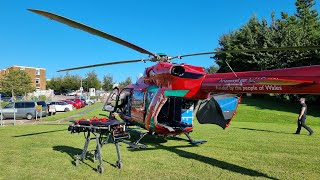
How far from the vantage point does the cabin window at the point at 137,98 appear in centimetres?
1040

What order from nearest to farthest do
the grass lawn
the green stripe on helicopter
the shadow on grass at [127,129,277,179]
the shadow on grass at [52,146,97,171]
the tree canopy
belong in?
the grass lawn
the shadow on grass at [127,129,277,179]
the green stripe on helicopter
the shadow on grass at [52,146,97,171]
the tree canopy

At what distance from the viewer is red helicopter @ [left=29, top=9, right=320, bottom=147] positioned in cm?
629

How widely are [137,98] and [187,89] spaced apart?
2477mm

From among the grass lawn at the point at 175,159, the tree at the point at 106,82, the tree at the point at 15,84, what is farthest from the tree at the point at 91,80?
the grass lawn at the point at 175,159

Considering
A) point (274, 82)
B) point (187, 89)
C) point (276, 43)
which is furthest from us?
point (276, 43)

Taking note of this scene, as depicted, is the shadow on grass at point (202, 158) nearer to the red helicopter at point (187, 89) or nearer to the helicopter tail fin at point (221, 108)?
the red helicopter at point (187, 89)

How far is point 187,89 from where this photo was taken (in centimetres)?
877

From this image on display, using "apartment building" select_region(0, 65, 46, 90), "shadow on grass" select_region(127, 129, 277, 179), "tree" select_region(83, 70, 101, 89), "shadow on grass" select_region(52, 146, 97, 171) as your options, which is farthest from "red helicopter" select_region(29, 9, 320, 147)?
"apartment building" select_region(0, 65, 46, 90)

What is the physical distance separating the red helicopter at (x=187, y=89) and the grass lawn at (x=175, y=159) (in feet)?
3.14

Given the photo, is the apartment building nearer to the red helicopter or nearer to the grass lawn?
the grass lawn

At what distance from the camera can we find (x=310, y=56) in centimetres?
2934

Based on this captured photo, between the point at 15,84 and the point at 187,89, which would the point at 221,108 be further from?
the point at 15,84

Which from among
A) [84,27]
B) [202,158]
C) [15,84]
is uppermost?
[15,84]

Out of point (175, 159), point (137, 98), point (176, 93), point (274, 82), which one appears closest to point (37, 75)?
point (137, 98)
